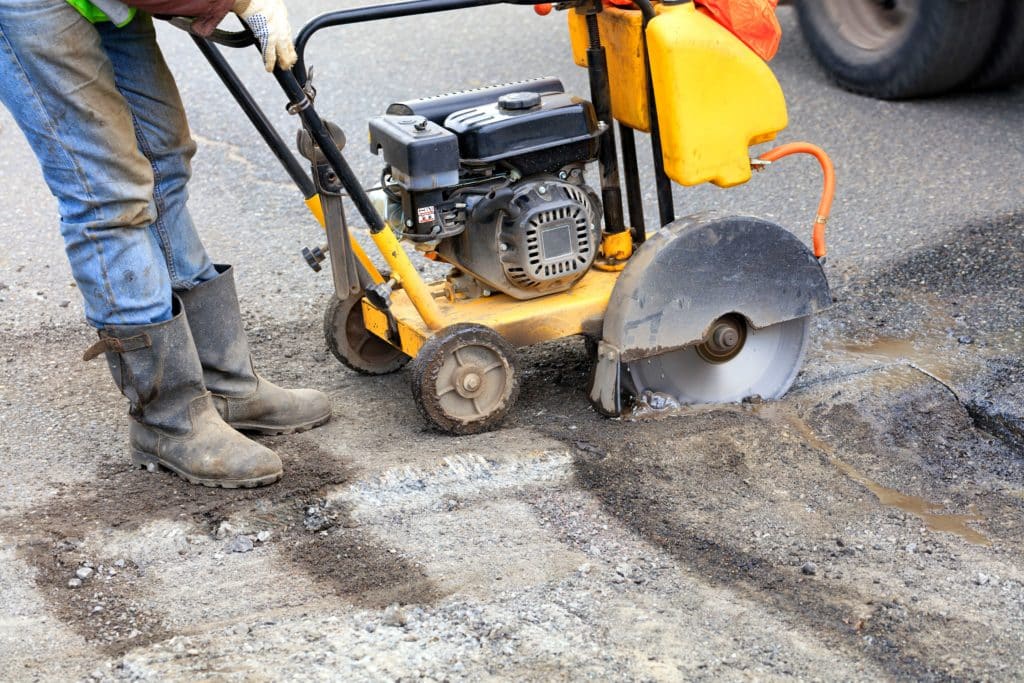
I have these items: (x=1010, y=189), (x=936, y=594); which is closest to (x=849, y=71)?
(x=1010, y=189)

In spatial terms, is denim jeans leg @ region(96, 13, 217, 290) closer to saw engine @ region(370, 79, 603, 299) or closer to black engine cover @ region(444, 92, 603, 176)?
saw engine @ region(370, 79, 603, 299)

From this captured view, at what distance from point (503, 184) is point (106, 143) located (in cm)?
98

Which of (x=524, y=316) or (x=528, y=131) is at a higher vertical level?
(x=528, y=131)

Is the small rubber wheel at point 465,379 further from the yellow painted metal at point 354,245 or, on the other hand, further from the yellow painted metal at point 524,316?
the yellow painted metal at point 354,245

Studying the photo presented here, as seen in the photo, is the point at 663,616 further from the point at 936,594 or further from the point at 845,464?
the point at 845,464

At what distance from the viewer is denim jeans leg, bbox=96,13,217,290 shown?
2834 mm

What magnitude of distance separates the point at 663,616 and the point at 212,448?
116cm

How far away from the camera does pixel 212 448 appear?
2979mm

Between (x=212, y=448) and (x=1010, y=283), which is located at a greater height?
(x=212, y=448)

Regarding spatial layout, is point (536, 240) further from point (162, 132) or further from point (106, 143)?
point (106, 143)


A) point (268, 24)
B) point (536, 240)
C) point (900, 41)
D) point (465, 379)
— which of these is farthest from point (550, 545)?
point (900, 41)

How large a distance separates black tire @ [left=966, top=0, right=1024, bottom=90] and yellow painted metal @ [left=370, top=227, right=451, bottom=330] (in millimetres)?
3483

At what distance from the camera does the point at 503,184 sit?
10.5ft

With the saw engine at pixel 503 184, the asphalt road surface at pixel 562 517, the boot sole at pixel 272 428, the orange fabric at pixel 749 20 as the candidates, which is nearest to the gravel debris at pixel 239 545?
the asphalt road surface at pixel 562 517
